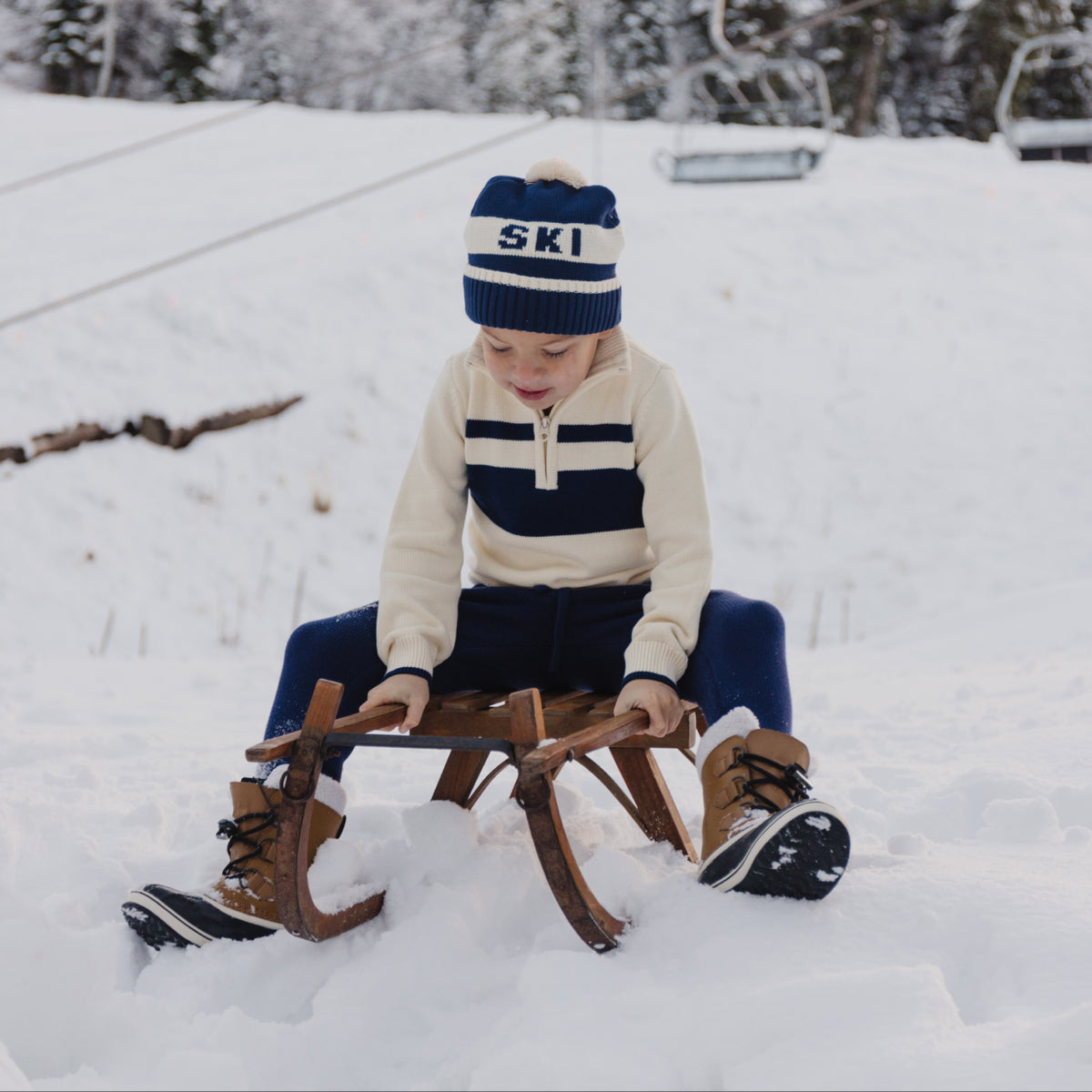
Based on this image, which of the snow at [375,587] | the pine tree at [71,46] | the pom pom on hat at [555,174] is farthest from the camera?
the pine tree at [71,46]

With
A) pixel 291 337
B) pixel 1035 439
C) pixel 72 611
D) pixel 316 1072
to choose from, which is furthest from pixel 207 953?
pixel 1035 439

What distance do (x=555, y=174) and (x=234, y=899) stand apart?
1.17 metres

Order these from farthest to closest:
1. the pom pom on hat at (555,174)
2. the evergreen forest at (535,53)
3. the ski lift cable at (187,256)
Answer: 1. the evergreen forest at (535,53)
2. the ski lift cable at (187,256)
3. the pom pom on hat at (555,174)

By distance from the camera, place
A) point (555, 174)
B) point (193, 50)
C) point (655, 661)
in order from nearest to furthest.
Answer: point (655, 661) < point (555, 174) < point (193, 50)

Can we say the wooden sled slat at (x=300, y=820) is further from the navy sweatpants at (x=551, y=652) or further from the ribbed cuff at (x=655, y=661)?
the ribbed cuff at (x=655, y=661)

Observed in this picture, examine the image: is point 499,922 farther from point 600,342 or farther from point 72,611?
point 72,611

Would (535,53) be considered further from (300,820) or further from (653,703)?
(300,820)

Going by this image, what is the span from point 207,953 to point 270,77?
17.1 metres

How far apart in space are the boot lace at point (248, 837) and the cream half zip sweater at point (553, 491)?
293mm

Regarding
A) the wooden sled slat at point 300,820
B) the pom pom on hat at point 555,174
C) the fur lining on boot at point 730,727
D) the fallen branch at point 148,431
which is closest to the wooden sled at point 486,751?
the wooden sled slat at point 300,820

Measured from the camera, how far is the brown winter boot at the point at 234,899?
4.58 feet

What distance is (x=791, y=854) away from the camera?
4.23 ft

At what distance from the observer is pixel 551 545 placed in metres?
1.74

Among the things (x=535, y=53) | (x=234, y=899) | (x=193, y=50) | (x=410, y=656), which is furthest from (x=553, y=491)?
Result: (x=535, y=53)
